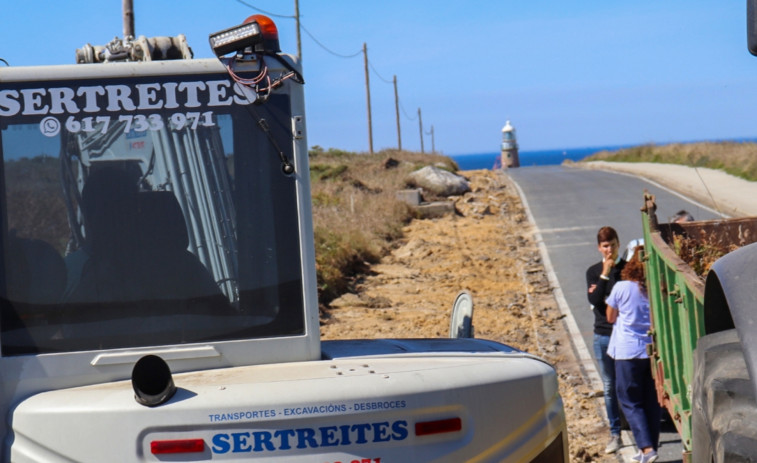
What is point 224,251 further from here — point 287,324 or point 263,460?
point 263,460

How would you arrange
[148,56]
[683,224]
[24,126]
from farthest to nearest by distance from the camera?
1. [683,224]
2. [148,56]
3. [24,126]

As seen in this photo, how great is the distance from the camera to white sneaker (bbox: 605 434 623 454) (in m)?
8.04

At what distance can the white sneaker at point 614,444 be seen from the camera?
8.04 meters

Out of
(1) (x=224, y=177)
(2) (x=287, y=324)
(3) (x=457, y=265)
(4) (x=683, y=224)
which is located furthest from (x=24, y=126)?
(3) (x=457, y=265)

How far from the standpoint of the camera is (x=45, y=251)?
3.59 meters

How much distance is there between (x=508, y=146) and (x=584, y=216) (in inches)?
2687

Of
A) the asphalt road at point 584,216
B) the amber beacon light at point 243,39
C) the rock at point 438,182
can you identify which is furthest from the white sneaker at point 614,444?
the rock at point 438,182

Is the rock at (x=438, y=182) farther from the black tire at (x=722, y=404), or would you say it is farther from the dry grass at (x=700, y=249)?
the black tire at (x=722, y=404)

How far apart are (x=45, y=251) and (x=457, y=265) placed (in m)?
16.6

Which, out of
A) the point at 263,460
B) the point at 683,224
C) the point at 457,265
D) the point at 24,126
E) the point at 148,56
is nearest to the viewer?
the point at 263,460

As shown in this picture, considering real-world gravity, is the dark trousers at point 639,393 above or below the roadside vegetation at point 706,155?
below

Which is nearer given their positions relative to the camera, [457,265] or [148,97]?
[148,97]

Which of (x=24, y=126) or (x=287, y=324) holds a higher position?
(x=24, y=126)

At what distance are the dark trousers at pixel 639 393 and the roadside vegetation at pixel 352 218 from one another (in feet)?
27.9
